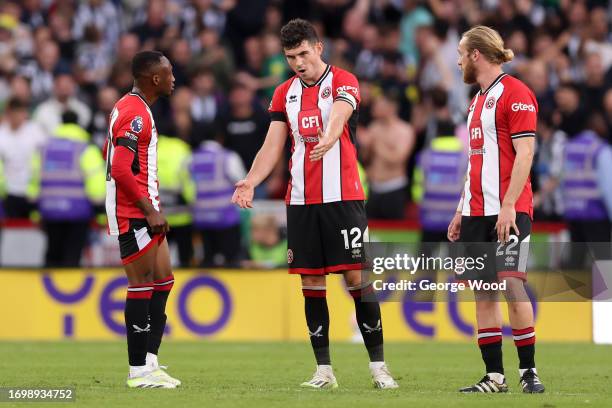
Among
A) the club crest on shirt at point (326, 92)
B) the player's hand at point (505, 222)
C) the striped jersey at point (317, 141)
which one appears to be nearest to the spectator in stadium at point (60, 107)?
the striped jersey at point (317, 141)

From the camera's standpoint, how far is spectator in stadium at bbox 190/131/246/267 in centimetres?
1667

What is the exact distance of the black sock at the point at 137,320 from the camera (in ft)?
31.6

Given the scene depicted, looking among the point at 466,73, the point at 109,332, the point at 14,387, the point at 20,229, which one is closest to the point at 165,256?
the point at 14,387

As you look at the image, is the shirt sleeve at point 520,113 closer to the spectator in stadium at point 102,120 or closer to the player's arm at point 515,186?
the player's arm at point 515,186

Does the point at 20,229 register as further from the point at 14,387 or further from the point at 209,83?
the point at 14,387

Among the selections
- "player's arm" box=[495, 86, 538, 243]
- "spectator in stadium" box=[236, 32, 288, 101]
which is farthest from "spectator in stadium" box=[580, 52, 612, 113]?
"player's arm" box=[495, 86, 538, 243]

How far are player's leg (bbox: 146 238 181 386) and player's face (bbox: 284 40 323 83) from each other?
163 centimetres

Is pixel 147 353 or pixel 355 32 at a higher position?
pixel 355 32

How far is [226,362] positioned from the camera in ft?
40.8

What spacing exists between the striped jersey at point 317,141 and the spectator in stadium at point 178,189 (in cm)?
718

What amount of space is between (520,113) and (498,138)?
25 cm

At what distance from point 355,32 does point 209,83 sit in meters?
3.07

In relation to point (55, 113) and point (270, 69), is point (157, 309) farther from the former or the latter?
point (270, 69)

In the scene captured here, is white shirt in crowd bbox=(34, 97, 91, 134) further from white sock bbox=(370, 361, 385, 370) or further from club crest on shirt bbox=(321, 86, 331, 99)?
white sock bbox=(370, 361, 385, 370)
